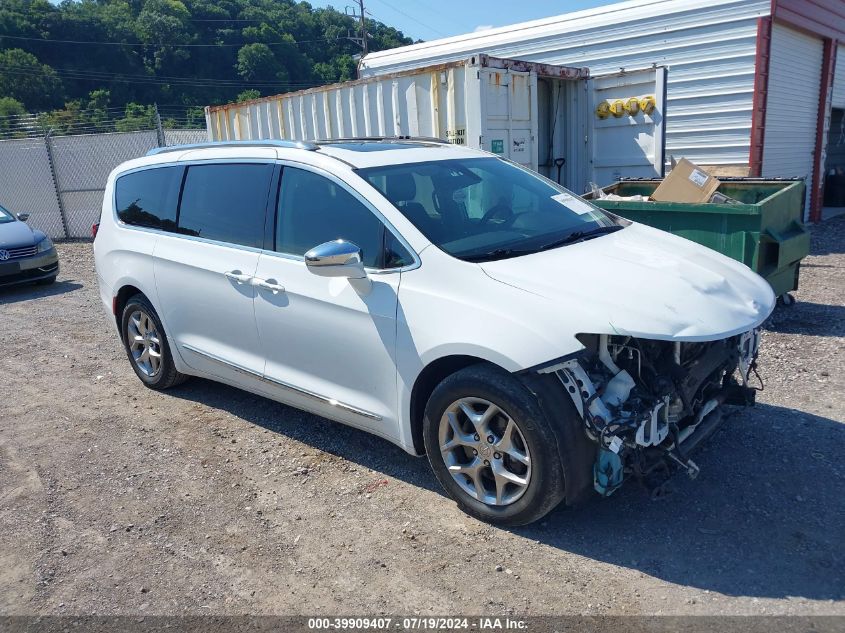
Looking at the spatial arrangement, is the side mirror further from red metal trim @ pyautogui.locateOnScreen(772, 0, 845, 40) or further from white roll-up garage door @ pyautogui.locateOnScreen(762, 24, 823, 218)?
white roll-up garage door @ pyautogui.locateOnScreen(762, 24, 823, 218)

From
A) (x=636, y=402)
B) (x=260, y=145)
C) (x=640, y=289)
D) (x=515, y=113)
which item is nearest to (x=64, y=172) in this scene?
(x=515, y=113)

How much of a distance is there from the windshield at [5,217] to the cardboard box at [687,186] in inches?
379

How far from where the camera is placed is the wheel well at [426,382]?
346cm

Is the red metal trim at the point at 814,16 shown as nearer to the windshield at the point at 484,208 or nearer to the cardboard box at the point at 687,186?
the cardboard box at the point at 687,186

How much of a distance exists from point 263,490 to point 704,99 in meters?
10.7

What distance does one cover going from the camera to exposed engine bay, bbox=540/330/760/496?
3.13 meters

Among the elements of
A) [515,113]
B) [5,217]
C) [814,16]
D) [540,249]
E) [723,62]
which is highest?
[814,16]

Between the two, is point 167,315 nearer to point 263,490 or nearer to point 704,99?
point 263,490

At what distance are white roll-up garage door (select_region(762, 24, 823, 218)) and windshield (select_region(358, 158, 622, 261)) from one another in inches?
354

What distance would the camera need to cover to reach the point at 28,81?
176 ft

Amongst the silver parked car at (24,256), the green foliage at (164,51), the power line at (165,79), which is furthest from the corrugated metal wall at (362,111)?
the power line at (165,79)

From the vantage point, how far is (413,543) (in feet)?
11.3

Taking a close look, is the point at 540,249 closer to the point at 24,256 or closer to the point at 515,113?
the point at 515,113

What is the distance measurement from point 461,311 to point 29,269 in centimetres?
903
